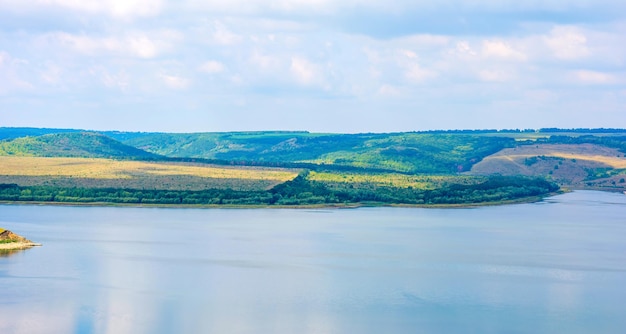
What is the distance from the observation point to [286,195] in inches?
2761

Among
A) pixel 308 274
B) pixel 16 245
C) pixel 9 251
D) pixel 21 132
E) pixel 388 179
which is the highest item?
pixel 21 132

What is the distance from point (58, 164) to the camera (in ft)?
291

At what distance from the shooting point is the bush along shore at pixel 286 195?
220 feet

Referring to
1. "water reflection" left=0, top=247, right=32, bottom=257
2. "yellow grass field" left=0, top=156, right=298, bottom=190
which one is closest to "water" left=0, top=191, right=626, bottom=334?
"water reflection" left=0, top=247, right=32, bottom=257

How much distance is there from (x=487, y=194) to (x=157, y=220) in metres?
27.9

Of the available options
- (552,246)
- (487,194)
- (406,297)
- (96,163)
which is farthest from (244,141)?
(406,297)

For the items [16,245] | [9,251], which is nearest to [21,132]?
[16,245]

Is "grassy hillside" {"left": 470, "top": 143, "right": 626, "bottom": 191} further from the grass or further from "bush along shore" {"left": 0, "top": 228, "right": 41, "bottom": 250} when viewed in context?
"bush along shore" {"left": 0, "top": 228, "right": 41, "bottom": 250}

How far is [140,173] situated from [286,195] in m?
16.4

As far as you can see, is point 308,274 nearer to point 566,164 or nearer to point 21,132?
point 566,164

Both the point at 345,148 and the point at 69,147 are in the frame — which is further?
the point at 345,148

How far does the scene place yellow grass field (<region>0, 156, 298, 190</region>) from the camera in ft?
245

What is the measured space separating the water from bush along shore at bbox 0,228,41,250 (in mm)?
883

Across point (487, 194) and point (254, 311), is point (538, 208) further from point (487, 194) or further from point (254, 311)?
point (254, 311)
